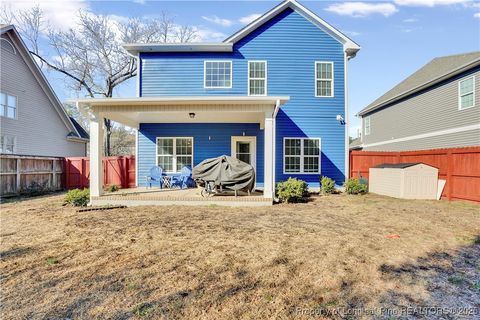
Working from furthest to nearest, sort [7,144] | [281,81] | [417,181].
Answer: [7,144] → [281,81] → [417,181]

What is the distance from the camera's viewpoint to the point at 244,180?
9.00 m

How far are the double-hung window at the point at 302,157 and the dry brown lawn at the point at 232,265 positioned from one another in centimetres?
510

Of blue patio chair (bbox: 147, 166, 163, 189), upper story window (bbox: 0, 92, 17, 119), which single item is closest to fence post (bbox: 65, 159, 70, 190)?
upper story window (bbox: 0, 92, 17, 119)

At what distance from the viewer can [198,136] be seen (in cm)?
1227

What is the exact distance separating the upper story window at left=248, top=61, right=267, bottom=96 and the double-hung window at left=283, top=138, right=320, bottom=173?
2410 mm

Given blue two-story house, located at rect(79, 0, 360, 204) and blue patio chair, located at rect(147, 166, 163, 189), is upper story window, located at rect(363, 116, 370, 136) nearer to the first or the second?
blue two-story house, located at rect(79, 0, 360, 204)

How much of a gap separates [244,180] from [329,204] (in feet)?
9.03

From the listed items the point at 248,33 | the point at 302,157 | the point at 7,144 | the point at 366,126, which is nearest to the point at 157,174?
the point at 302,157

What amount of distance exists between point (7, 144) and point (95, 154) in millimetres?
8273

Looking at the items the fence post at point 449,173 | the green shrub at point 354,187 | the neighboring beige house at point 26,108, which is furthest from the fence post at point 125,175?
the fence post at point 449,173

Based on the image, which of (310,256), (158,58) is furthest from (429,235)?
(158,58)

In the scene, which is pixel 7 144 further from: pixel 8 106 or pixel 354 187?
pixel 354 187

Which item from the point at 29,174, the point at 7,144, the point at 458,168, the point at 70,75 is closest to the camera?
the point at 458,168

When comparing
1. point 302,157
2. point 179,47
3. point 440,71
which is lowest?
point 302,157
